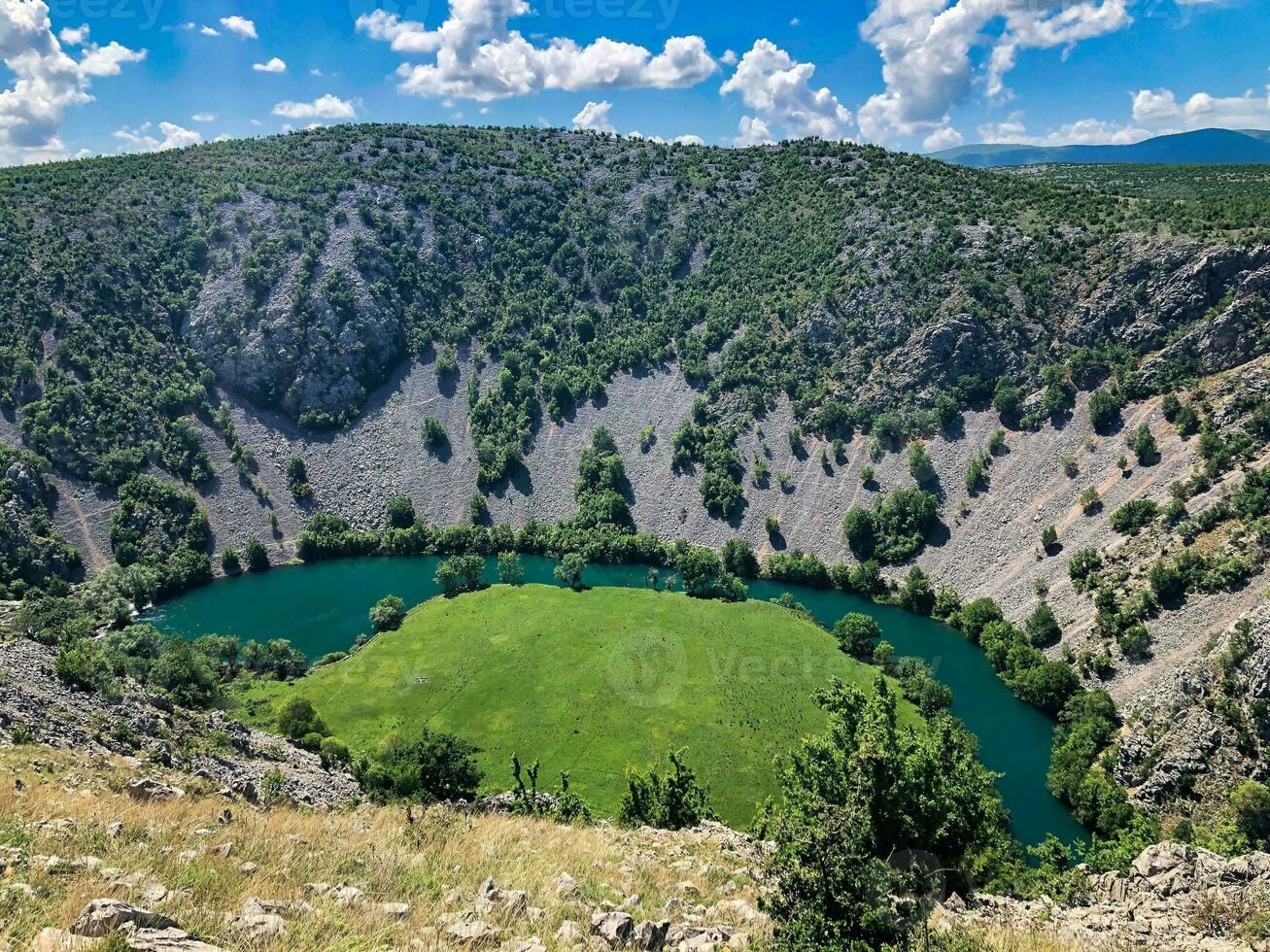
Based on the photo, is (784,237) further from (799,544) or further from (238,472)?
(238,472)

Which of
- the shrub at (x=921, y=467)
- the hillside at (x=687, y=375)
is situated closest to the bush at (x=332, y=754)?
the hillside at (x=687, y=375)

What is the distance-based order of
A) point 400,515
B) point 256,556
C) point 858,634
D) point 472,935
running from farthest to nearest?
point 400,515, point 256,556, point 858,634, point 472,935

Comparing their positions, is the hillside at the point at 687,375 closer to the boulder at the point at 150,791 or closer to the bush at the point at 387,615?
the bush at the point at 387,615

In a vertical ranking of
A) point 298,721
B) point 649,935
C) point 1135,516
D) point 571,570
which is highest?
point 649,935

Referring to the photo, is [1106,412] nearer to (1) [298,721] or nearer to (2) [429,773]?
(2) [429,773]

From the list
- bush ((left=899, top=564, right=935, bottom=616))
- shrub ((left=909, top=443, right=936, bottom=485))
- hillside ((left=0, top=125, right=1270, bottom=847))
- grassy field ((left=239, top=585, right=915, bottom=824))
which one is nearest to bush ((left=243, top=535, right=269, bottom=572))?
hillside ((left=0, top=125, right=1270, bottom=847))

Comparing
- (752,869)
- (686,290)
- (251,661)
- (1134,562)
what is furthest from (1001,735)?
(686,290)

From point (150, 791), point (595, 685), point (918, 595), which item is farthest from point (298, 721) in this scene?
point (918, 595)
